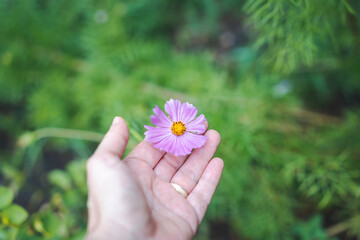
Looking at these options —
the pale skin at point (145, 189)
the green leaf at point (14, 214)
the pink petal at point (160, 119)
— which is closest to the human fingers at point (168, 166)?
the pale skin at point (145, 189)

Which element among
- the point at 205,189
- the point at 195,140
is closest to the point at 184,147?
the point at 195,140

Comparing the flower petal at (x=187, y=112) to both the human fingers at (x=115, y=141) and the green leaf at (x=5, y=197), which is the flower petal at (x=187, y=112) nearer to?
the human fingers at (x=115, y=141)

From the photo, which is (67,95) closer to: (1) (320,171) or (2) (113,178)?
(2) (113,178)

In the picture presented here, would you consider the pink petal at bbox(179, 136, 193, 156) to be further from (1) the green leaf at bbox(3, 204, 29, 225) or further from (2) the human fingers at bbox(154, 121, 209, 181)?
(1) the green leaf at bbox(3, 204, 29, 225)

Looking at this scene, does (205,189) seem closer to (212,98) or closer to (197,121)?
(197,121)

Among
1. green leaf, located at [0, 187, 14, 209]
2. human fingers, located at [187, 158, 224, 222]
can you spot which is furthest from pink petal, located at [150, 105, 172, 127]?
green leaf, located at [0, 187, 14, 209]

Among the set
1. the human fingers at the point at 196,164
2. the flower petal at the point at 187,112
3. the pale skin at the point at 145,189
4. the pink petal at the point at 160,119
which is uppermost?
the flower petal at the point at 187,112

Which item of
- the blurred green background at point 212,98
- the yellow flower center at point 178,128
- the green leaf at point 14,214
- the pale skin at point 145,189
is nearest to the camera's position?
the pale skin at point 145,189
